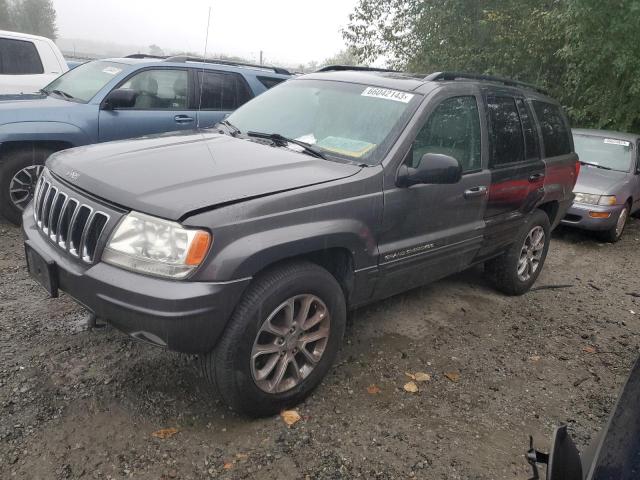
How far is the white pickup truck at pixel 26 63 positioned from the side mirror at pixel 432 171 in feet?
21.7

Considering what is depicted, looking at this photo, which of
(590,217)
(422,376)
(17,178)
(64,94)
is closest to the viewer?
(422,376)

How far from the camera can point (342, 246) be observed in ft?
9.47

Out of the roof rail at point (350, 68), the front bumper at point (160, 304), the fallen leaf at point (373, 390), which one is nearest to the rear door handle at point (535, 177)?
the roof rail at point (350, 68)

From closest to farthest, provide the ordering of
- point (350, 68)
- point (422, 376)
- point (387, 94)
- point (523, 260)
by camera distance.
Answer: point (422, 376) < point (387, 94) < point (350, 68) < point (523, 260)

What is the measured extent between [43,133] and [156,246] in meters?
3.62

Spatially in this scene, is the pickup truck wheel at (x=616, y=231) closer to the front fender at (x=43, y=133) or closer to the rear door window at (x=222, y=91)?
the rear door window at (x=222, y=91)

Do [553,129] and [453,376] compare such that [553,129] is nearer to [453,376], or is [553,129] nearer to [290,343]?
[453,376]

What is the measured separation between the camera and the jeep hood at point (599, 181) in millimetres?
7148

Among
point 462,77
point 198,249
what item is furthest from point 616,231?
point 198,249

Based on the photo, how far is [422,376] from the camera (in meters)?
3.39

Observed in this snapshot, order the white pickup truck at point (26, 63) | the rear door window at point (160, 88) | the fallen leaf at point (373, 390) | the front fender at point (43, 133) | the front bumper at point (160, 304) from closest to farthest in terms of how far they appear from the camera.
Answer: the front bumper at point (160, 304), the fallen leaf at point (373, 390), the front fender at point (43, 133), the rear door window at point (160, 88), the white pickup truck at point (26, 63)

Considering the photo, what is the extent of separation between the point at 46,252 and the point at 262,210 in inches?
46.4

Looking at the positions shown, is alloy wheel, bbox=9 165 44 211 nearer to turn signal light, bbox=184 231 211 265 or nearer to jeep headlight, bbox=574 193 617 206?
turn signal light, bbox=184 231 211 265

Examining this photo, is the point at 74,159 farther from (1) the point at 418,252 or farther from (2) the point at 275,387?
(1) the point at 418,252
